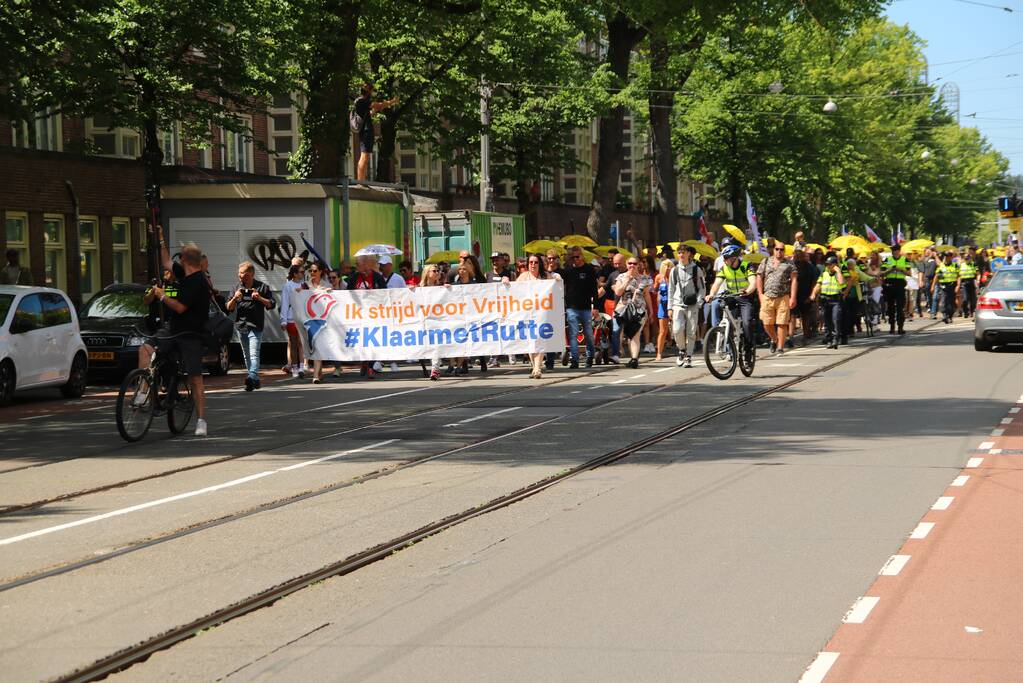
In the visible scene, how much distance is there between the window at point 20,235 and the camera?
109 ft

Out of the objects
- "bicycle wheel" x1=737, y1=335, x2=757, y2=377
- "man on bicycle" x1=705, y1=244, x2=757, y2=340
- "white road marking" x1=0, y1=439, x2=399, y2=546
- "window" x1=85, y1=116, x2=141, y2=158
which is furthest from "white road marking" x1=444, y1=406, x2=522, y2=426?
"window" x1=85, y1=116, x2=141, y2=158

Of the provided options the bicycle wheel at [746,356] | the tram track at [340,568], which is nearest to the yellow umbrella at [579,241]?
the bicycle wheel at [746,356]

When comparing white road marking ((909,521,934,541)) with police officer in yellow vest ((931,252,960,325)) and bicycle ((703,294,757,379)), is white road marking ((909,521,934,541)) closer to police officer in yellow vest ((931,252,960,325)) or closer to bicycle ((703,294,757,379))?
bicycle ((703,294,757,379))

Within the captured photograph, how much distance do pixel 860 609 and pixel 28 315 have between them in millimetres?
16278

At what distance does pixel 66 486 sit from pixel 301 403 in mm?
7617

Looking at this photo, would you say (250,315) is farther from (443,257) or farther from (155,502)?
(443,257)

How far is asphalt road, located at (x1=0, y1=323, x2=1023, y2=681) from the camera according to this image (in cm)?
636

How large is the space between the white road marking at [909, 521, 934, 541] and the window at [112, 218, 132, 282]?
2997 cm

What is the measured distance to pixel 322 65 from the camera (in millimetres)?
31891

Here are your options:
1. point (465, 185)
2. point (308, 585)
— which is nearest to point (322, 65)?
point (308, 585)

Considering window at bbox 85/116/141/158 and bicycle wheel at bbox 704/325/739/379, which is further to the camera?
window at bbox 85/116/141/158

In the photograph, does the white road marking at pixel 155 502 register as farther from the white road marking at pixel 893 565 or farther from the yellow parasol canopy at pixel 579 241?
the yellow parasol canopy at pixel 579 241

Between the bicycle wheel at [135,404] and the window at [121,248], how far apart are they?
74.4 ft

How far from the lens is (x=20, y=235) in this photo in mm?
33719
